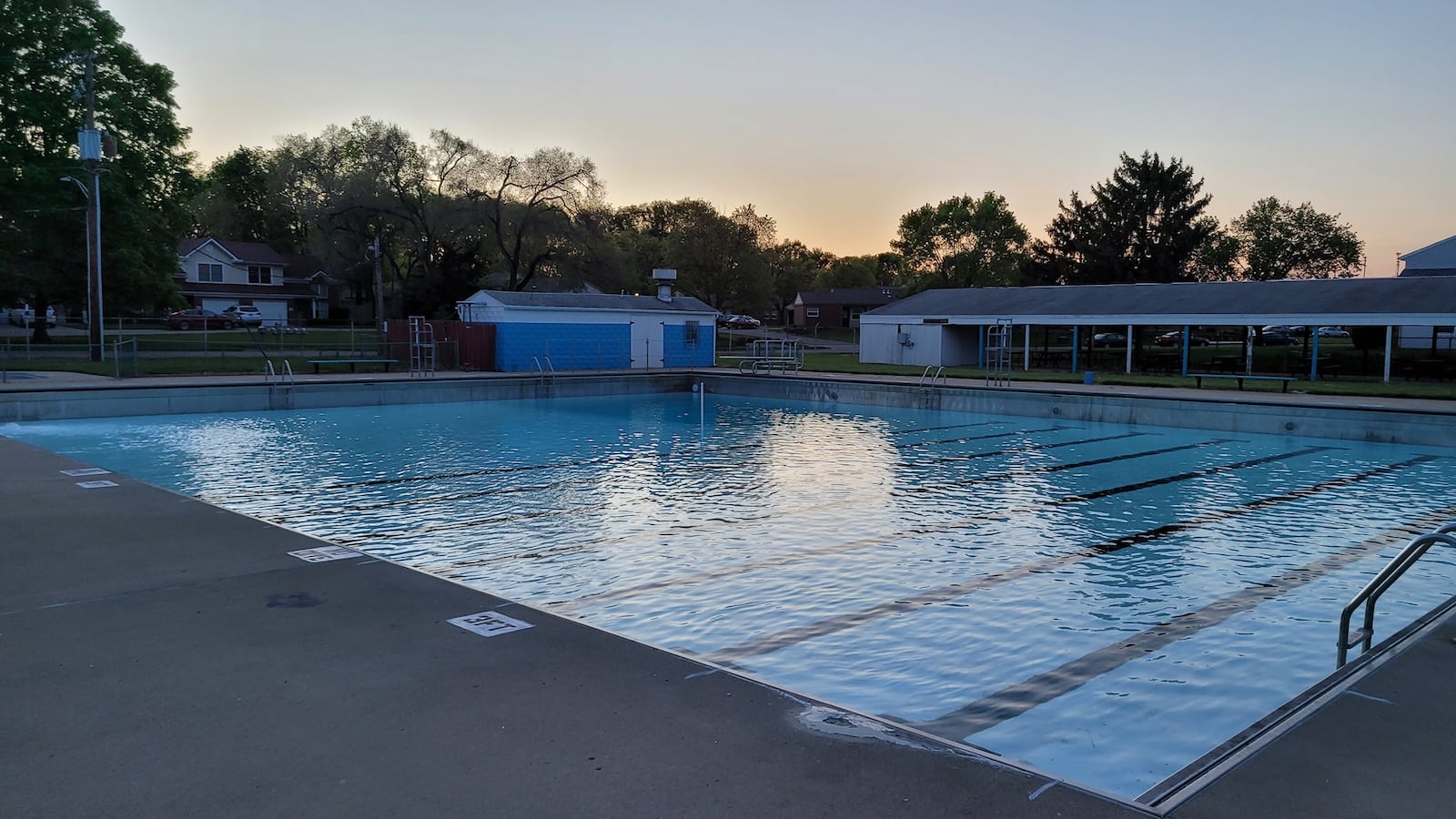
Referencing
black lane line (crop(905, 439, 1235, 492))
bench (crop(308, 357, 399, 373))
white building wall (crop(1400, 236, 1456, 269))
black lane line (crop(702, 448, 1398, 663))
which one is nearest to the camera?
black lane line (crop(702, 448, 1398, 663))

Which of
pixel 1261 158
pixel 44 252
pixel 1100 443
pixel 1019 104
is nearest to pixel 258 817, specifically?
pixel 1100 443

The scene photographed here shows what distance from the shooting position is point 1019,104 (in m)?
27.4

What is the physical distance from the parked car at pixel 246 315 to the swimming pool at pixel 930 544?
33834mm

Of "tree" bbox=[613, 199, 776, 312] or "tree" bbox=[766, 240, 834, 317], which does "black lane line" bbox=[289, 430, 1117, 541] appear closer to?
"tree" bbox=[613, 199, 776, 312]

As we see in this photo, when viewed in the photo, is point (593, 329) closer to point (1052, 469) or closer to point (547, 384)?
point (547, 384)

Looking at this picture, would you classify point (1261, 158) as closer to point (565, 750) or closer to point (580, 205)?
point (580, 205)

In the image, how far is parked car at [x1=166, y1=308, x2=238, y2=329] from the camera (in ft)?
160

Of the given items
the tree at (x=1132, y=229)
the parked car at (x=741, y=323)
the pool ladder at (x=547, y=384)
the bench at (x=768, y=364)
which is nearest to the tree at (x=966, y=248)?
the tree at (x=1132, y=229)

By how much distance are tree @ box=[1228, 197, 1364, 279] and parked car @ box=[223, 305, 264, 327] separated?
63892mm

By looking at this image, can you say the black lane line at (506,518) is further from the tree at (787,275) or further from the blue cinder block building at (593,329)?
the tree at (787,275)

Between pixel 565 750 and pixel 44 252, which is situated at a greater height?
pixel 44 252

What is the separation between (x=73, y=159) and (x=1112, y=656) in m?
38.8

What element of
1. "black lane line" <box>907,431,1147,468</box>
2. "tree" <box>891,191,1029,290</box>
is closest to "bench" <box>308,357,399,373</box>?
"black lane line" <box>907,431,1147,468</box>

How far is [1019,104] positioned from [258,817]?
92.6 ft
